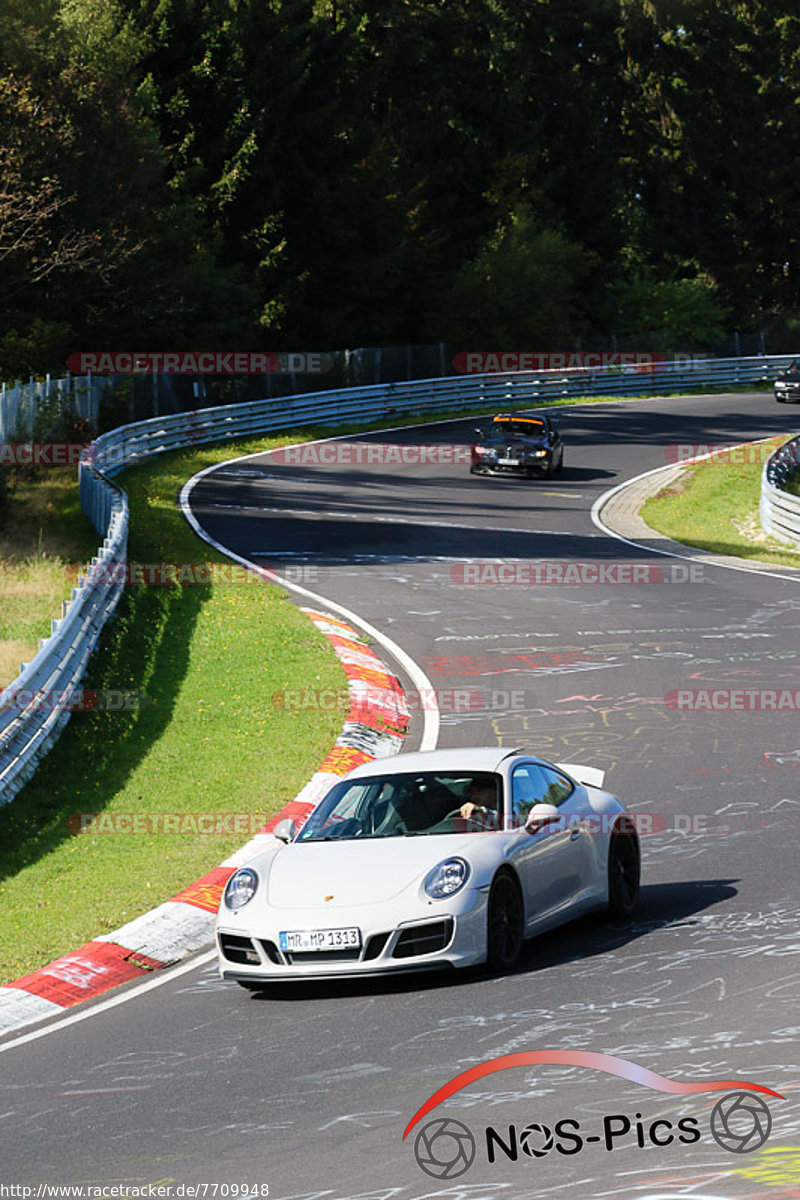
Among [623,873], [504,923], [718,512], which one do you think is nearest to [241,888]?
[504,923]

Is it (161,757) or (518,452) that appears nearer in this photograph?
(161,757)

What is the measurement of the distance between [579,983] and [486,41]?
3046 inches

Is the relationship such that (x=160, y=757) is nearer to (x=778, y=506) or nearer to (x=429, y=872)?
(x=429, y=872)

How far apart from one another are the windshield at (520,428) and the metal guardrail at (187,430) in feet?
30.0

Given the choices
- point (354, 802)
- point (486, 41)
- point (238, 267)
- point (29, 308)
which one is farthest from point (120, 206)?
point (354, 802)

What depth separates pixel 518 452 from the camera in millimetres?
42812

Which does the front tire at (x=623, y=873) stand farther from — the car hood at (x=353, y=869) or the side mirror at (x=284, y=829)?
the side mirror at (x=284, y=829)

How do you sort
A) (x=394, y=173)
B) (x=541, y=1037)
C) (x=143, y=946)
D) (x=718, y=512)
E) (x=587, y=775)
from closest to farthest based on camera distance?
(x=541, y=1037) → (x=143, y=946) → (x=587, y=775) → (x=718, y=512) → (x=394, y=173)

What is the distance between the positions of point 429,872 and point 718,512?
29.0 metres

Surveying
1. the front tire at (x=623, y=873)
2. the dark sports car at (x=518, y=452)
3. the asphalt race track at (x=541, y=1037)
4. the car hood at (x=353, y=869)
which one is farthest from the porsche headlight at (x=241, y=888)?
the dark sports car at (x=518, y=452)

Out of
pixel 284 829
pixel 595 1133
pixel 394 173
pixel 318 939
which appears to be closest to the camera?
pixel 595 1133

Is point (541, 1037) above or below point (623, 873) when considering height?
above

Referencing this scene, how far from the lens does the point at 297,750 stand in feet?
55.1

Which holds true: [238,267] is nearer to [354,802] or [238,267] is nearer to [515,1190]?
[354,802]
